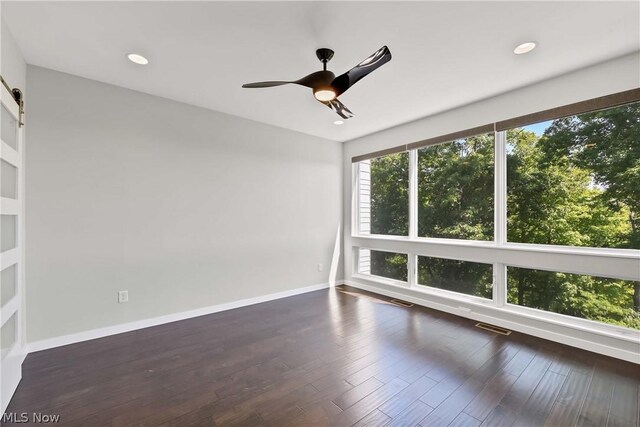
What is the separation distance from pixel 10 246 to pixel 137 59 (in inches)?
74.2

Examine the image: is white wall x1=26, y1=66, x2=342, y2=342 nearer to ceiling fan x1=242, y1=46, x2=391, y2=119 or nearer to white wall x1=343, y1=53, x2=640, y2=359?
white wall x1=343, y1=53, x2=640, y2=359

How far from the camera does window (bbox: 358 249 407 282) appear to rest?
467 cm

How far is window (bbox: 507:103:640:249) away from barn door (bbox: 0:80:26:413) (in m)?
4.78

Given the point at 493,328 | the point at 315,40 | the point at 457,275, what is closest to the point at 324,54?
the point at 315,40

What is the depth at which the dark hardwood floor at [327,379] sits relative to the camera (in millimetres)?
1926

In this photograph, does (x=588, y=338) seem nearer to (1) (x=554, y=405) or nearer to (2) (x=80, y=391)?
(1) (x=554, y=405)

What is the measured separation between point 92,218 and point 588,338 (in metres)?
5.21

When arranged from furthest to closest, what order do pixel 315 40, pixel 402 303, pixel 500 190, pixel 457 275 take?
pixel 402 303 → pixel 457 275 → pixel 500 190 → pixel 315 40

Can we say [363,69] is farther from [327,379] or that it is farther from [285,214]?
[285,214]

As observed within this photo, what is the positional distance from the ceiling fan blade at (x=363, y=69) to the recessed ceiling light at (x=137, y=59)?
6.00 ft

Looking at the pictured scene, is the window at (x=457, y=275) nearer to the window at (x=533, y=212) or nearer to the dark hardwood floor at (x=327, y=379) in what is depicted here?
the window at (x=533, y=212)

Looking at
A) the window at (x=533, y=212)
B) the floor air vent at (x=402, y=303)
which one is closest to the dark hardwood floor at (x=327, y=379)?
the window at (x=533, y=212)

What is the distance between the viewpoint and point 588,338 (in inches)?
110

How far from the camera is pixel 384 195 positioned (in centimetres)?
506
